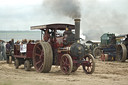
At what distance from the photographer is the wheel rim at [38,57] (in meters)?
10.00

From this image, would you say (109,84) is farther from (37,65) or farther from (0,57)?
(0,57)

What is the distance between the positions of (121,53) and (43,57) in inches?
343

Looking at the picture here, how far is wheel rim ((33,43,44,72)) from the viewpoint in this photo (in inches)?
394

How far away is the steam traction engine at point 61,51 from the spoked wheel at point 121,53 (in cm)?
700

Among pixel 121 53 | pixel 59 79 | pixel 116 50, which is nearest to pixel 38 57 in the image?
pixel 59 79

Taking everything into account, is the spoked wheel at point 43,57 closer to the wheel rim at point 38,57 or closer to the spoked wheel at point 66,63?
the wheel rim at point 38,57

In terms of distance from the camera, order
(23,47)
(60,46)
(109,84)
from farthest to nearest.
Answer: (23,47) → (60,46) → (109,84)

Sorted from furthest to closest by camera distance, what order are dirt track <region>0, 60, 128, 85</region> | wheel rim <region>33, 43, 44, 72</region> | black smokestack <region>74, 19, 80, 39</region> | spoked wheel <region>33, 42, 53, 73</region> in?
wheel rim <region>33, 43, 44, 72</region>
spoked wheel <region>33, 42, 53, 73</region>
black smokestack <region>74, 19, 80, 39</region>
dirt track <region>0, 60, 128, 85</region>

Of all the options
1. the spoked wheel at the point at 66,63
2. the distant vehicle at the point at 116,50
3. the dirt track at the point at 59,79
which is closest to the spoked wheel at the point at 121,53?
the distant vehicle at the point at 116,50

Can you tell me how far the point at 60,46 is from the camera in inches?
390

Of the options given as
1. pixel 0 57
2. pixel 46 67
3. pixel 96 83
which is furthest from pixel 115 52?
pixel 96 83

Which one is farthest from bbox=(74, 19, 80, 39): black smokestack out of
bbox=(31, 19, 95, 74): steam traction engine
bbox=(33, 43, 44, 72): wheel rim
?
bbox=(33, 43, 44, 72): wheel rim

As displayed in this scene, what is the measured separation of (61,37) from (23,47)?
2159 millimetres

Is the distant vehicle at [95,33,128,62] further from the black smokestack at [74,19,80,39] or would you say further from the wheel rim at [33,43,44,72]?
the black smokestack at [74,19,80,39]
